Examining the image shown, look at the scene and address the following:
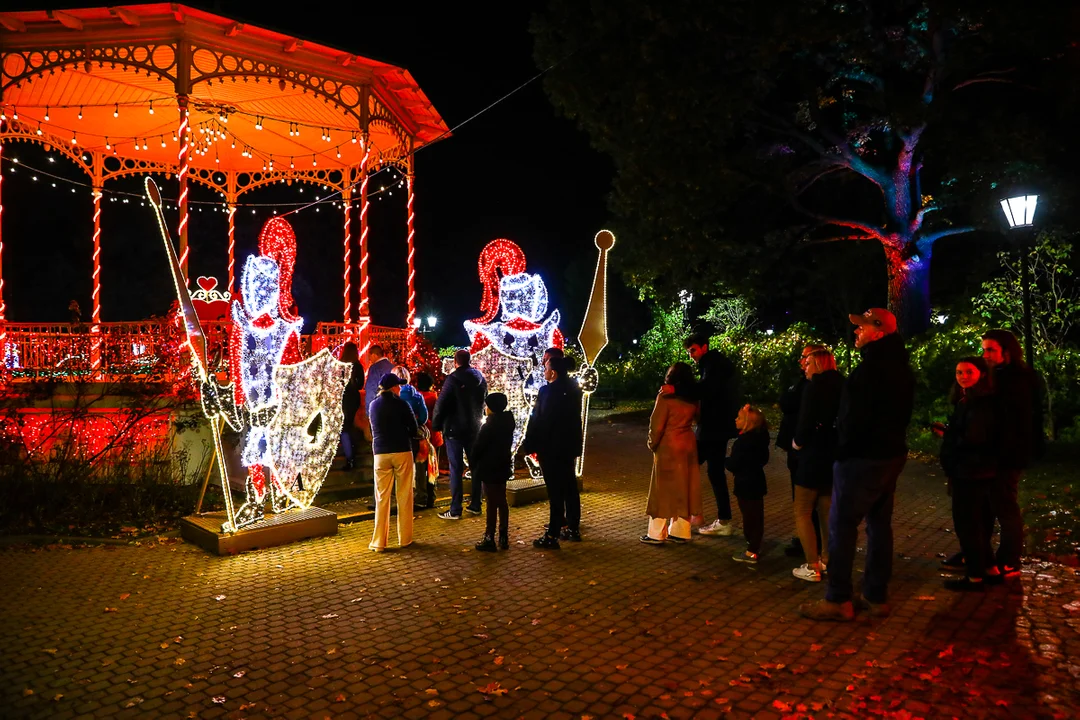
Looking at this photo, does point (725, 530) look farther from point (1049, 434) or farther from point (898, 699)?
point (1049, 434)

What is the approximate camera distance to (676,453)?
7223mm

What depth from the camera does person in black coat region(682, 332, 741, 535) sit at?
768 cm

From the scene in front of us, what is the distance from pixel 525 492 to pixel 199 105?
10.4 m

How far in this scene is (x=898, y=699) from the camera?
4102 mm

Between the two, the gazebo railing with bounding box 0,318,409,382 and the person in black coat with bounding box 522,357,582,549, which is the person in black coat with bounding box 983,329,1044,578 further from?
the gazebo railing with bounding box 0,318,409,382

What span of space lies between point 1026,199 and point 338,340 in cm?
1046

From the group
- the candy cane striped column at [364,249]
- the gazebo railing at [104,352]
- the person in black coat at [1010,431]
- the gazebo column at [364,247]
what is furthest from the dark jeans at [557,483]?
the candy cane striped column at [364,249]

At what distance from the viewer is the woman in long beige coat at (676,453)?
7199mm

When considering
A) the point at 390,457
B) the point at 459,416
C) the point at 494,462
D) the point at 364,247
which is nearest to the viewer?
the point at 494,462

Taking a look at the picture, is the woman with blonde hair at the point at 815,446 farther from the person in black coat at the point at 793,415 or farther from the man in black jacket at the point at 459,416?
the man in black jacket at the point at 459,416

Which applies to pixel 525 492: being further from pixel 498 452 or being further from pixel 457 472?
pixel 498 452

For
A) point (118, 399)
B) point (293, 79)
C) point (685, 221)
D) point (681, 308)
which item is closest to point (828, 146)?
point (685, 221)

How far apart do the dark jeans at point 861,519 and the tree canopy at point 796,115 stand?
15.2 m

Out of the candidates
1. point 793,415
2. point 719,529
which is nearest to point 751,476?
point 793,415
